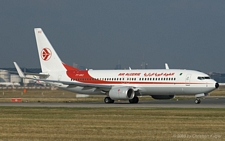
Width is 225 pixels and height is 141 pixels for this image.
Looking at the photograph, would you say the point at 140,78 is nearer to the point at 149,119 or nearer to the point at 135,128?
the point at 149,119

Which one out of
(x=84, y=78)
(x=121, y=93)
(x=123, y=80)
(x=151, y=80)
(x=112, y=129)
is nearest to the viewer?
(x=112, y=129)

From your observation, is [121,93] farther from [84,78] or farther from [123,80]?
[84,78]

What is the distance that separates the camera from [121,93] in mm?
55250

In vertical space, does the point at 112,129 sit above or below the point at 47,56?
below

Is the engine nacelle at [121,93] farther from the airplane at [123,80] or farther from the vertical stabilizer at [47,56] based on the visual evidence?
the vertical stabilizer at [47,56]

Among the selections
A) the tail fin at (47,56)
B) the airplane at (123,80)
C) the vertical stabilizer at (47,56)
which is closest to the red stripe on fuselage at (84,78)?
the airplane at (123,80)

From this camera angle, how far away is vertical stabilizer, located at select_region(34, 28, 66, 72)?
63188mm

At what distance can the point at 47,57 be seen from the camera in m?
63.8

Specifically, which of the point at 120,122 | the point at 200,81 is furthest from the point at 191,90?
the point at 120,122

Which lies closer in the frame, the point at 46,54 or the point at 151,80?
the point at 151,80

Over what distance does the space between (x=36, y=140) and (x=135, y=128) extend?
6.02 metres

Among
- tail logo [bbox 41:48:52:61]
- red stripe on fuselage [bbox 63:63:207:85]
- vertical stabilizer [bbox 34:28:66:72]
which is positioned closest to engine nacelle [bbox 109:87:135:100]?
red stripe on fuselage [bbox 63:63:207:85]

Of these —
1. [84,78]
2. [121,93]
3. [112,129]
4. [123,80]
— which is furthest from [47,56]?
[112,129]

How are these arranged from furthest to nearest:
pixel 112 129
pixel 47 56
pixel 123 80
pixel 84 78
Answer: pixel 47 56 < pixel 84 78 < pixel 123 80 < pixel 112 129
